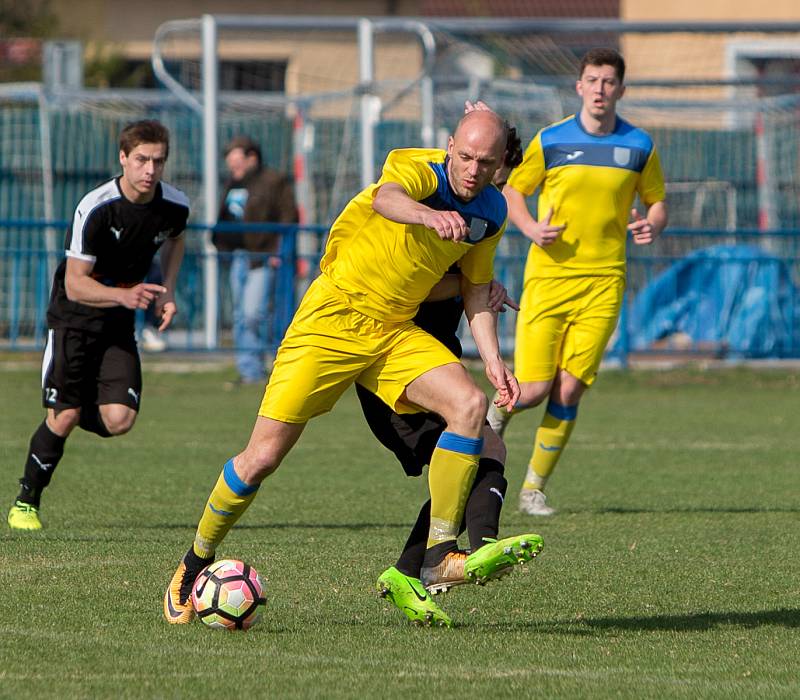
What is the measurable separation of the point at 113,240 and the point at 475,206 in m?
2.76

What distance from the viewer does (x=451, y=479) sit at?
6.00 m

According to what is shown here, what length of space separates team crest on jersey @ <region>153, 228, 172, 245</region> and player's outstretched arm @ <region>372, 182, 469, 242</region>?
2.75 m

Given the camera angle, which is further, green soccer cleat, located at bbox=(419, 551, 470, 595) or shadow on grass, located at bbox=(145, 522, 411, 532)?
shadow on grass, located at bbox=(145, 522, 411, 532)

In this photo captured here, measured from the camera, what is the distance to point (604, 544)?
7992mm

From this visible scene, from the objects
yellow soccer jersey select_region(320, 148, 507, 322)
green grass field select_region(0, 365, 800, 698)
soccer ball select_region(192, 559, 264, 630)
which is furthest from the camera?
yellow soccer jersey select_region(320, 148, 507, 322)

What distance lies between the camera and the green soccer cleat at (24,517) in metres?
8.23

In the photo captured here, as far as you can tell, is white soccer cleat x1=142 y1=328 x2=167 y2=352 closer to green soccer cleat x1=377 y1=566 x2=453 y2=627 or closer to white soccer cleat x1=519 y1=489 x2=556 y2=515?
white soccer cleat x1=519 y1=489 x2=556 y2=515

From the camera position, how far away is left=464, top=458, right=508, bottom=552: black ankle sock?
6.08m

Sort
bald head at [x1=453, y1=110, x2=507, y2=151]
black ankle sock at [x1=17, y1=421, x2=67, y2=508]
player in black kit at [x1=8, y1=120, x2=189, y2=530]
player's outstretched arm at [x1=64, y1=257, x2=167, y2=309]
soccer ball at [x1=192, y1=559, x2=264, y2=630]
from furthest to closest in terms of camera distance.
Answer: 1. black ankle sock at [x1=17, y1=421, x2=67, y2=508]
2. player in black kit at [x1=8, y1=120, x2=189, y2=530]
3. player's outstretched arm at [x1=64, y1=257, x2=167, y2=309]
4. soccer ball at [x1=192, y1=559, x2=264, y2=630]
5. bald head at [x1=453, y1=110, x2=507, y2=151]

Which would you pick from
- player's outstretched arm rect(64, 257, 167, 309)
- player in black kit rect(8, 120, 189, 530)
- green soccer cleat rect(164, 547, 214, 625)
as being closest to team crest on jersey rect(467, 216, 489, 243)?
green soccer cleat rect(164, 547, 214, 625)

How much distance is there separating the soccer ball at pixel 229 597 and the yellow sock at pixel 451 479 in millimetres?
683

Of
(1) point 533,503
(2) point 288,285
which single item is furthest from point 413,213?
(2) point 288,285

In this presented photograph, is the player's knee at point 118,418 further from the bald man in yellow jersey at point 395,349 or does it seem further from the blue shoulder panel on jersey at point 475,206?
the blue shoulder panel on jersey at point 475,206

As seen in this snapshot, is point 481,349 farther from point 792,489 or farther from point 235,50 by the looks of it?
point 235,50
